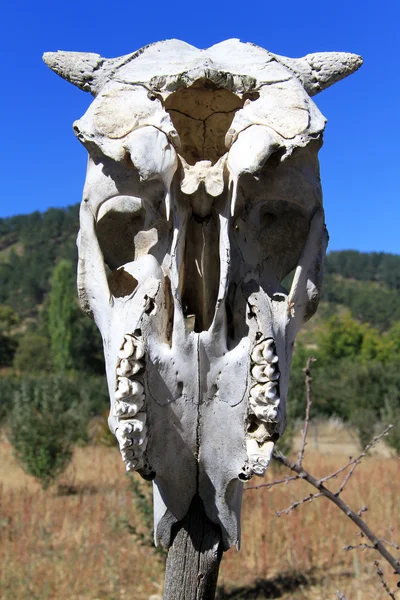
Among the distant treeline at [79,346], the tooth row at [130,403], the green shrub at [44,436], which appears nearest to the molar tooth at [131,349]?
the tooth row at [130,403]

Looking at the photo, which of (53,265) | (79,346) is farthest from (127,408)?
(53,265)

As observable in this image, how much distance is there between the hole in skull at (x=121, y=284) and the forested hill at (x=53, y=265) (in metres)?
58.1

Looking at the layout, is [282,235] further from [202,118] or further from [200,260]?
[202,118]

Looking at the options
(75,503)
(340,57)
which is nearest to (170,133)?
(340,57)

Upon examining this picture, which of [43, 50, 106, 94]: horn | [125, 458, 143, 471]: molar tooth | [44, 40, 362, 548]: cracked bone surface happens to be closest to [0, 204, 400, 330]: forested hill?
[43, 50, 106, 94]: horn

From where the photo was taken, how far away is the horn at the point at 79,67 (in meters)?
1.81

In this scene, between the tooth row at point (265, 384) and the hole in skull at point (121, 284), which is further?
the hole in skull at point (121, 284)

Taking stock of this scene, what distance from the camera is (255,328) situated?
58.6 inches

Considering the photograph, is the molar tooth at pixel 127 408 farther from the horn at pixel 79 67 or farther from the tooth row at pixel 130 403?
the horn at pixel 79 67

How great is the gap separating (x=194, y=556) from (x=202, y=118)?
4.24ft

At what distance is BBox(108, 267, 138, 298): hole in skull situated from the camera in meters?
1.67

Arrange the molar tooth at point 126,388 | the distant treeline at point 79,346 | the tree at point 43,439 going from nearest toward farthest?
the molar tooth at point 126,388
the tree at point 43,439
the distant treeline at point 79,346

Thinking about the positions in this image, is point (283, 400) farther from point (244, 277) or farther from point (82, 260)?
point (82, 260)

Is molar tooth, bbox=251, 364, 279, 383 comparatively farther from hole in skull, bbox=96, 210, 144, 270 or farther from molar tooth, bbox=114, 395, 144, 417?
hole in skull, bbox=96, 210, 144, 270
